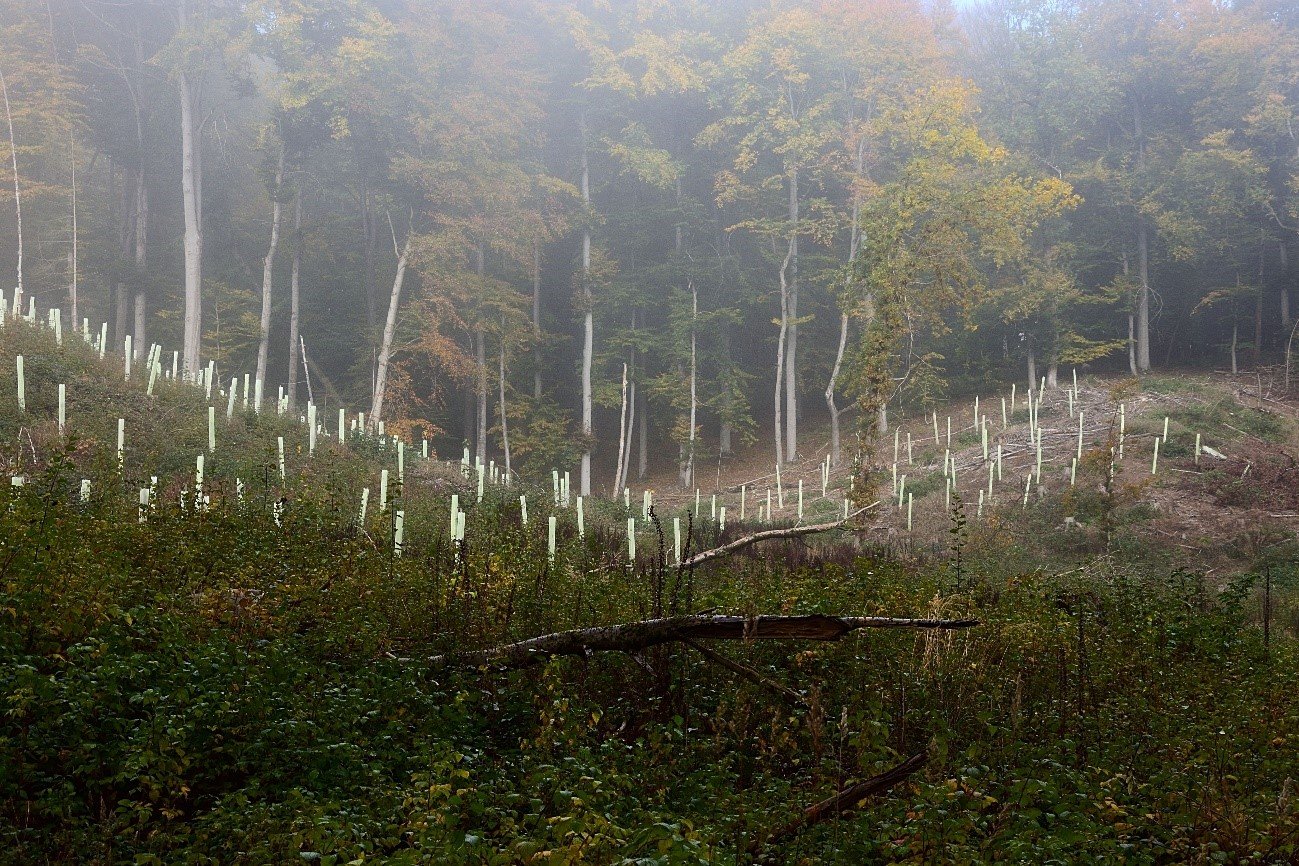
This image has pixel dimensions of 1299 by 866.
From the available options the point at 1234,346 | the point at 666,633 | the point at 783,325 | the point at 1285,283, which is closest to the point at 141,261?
the point at 783,325

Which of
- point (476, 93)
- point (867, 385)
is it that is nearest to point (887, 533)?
point (867, 385)

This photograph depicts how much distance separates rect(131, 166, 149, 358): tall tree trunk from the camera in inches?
1331

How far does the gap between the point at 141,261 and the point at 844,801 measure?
36.8 m

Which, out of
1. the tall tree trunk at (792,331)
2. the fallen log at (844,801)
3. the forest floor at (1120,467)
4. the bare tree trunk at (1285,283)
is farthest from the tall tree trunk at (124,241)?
the bare tree trunk at (1285,283)

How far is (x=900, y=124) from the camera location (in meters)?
32.6

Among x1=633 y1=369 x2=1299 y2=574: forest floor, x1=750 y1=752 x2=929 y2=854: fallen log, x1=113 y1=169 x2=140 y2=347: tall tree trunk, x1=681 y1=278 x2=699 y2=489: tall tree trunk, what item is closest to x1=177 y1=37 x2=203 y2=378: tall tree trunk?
x1=113 y1=169 x2=140 y2=347: tall tree trunk

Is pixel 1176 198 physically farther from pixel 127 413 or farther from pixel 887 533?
pixel 127 413

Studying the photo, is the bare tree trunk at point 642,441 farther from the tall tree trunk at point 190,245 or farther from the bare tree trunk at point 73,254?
the bare tree trunk at point 73,254

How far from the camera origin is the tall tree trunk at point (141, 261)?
111 ft

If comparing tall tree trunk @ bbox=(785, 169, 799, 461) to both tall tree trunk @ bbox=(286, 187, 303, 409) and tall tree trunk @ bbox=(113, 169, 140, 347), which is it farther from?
tall tree trunk @ bbox=(113, 169, 140, 347)

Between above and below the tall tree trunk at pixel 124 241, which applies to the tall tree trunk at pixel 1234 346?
below

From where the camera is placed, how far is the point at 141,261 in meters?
34.6

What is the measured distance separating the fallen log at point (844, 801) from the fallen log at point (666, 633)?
982 mm

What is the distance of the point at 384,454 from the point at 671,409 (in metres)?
19.4
